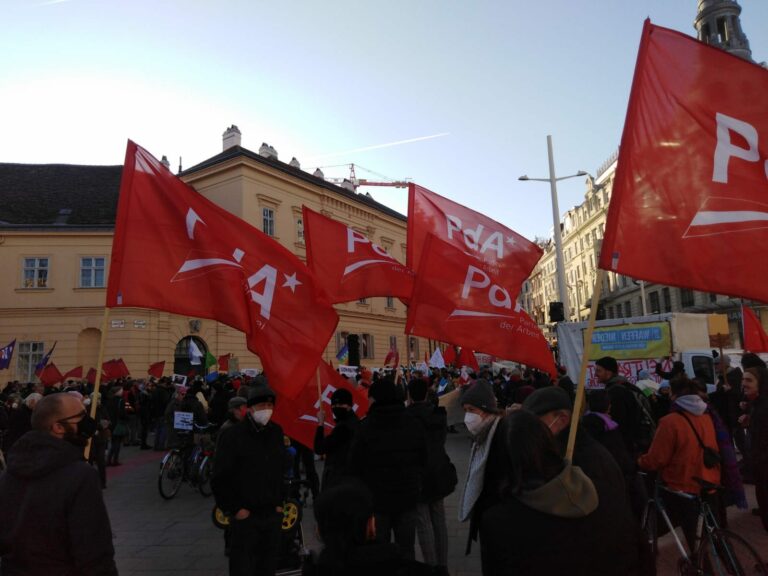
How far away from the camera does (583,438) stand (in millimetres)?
2953

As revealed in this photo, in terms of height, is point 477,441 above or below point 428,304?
below

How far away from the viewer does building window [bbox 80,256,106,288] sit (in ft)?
104

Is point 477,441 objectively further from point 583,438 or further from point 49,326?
point 49,326

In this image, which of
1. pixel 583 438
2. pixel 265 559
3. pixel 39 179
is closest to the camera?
pixel 583 438

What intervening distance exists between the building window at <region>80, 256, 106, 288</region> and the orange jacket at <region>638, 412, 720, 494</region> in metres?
32.2

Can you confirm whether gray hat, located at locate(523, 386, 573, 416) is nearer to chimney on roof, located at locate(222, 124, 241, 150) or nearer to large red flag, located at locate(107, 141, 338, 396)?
large red flag, located at locate(107, 141, 338, 396)

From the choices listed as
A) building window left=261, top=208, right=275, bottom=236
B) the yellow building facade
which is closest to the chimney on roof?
the yellow building facade

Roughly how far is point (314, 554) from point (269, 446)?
239cm

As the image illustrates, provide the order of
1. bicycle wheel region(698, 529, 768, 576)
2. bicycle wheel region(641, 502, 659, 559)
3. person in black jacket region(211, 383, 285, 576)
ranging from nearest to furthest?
person in black jacket region(211, 383, 285, 576) → bicycle wheel region(698, 529, 768, 576) → bicycle wheel region(641, 502, 659, 559)

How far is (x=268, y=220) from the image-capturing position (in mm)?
36750

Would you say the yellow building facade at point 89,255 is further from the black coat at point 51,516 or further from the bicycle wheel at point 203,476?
the black coat at point 51,516

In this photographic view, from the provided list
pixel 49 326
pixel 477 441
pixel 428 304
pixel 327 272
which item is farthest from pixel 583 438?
pixel 49 326

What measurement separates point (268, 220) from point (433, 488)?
3323 centimetres

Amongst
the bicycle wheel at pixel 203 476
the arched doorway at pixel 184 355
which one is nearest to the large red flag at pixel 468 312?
the bicycle wheel at pixel 203 476
